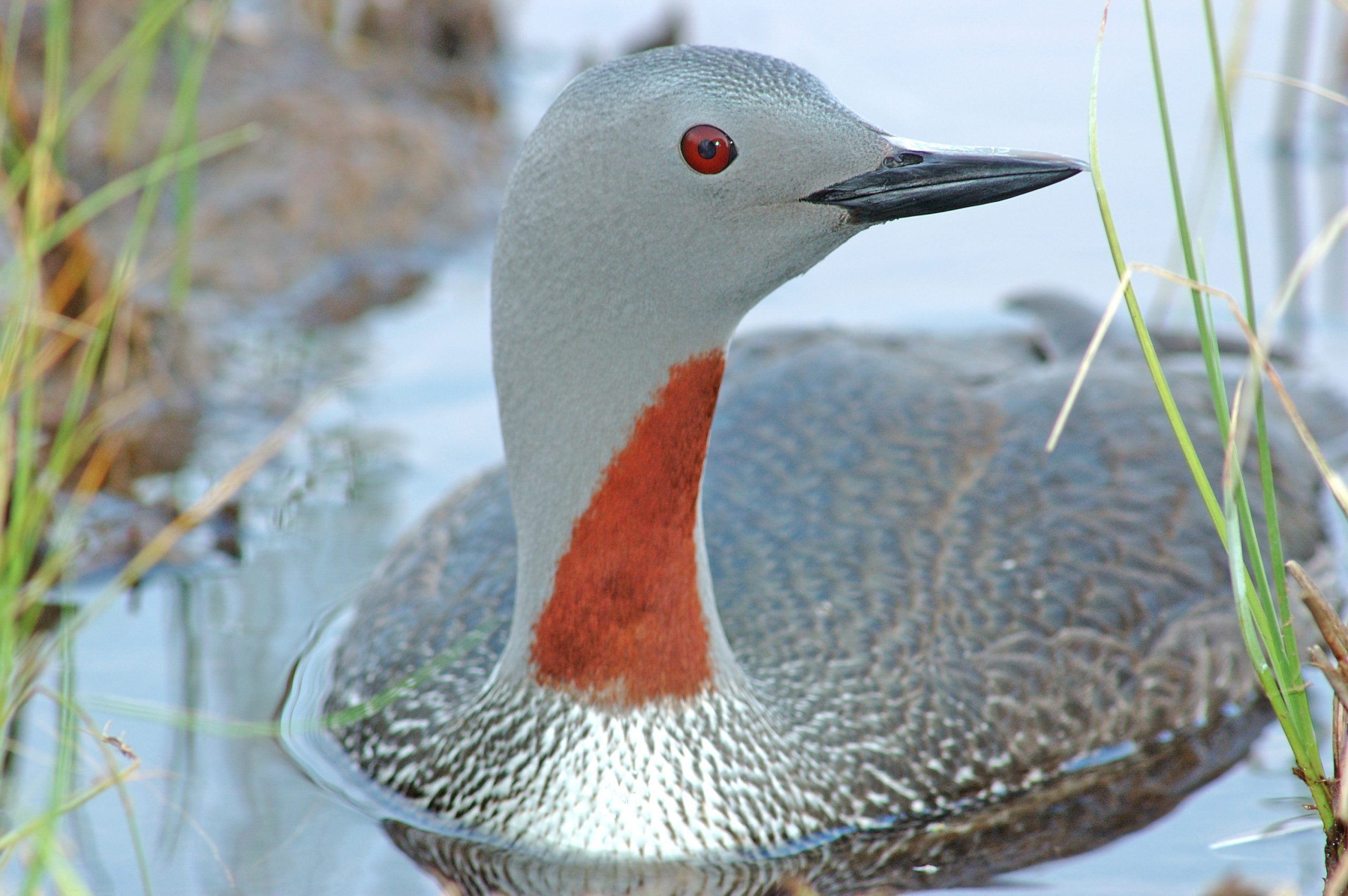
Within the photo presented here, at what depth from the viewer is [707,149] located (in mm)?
3410

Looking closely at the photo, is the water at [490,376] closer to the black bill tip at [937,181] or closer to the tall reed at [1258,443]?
the tall reed at [1258,443]

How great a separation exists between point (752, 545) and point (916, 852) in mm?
891

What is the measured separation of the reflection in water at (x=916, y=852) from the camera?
3998 mm

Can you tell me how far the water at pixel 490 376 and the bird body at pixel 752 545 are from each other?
1.03 feet

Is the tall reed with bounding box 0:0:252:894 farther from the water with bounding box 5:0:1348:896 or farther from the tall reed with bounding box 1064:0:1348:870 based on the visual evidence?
the tall reed with bounding box 1064:0:1348:870

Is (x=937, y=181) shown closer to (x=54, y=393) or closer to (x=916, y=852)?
(x=916, y=852)

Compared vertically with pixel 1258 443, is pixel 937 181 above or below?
above

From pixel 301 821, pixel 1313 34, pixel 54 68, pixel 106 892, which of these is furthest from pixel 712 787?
pixel 1313 34

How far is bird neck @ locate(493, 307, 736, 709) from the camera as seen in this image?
363 centimetres

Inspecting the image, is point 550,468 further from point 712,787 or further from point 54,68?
point 54,68

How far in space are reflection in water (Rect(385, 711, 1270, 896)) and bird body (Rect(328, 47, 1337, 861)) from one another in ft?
0.14

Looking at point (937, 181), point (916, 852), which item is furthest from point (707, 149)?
point (916, 852)

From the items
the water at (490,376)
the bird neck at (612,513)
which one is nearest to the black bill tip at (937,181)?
the bird neck at (612,513)

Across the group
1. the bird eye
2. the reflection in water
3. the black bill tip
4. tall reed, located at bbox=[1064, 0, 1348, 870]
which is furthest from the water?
the bird eye
